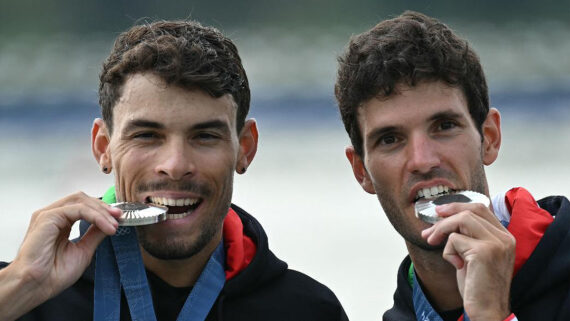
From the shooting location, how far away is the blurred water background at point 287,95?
7.95 meters

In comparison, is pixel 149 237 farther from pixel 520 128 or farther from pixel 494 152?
pixel 520 128

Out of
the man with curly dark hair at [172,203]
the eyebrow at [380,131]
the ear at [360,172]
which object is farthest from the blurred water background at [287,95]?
the eyebrow at [380,131]

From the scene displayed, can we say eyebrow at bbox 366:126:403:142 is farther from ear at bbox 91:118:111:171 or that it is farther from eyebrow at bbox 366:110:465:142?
ear at bbox 91:118:111:171

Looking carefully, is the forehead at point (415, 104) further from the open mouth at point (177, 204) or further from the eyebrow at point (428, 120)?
the open mouth at point (177, 204)

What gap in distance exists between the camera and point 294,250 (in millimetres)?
7324

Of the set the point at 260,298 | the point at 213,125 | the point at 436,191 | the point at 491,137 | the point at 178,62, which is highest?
the point at 178,62

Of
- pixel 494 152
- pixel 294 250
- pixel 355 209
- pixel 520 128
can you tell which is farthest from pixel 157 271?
pixel 520 128

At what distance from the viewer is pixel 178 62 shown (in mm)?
3820

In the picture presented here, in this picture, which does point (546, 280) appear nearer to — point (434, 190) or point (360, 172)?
point (434, 190)

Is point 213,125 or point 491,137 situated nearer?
point 213,125

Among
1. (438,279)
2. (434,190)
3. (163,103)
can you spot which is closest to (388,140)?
(434,190)

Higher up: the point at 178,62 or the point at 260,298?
the point at 178,62

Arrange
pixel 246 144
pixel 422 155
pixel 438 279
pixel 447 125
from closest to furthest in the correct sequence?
pixel 422 155
pixel 447 125
pixel 438 279
pixel 246 144

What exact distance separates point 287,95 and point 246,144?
4.84 m
